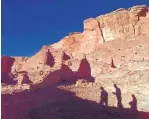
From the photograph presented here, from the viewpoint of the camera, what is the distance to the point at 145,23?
48.2 metres

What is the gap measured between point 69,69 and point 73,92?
7.61m

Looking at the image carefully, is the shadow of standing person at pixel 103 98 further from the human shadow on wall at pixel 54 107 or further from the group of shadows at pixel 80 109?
the human shadow on wall at pixel 54 107

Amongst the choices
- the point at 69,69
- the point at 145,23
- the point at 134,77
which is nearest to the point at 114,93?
the point at 134,77

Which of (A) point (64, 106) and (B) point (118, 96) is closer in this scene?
(A) point (64, 106)

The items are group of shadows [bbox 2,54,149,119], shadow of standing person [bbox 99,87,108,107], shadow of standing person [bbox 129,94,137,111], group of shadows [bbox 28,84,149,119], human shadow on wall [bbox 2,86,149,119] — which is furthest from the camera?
shadow of standing person [bbox 99,87,108,107]

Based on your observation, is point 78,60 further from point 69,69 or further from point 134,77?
point 134,77

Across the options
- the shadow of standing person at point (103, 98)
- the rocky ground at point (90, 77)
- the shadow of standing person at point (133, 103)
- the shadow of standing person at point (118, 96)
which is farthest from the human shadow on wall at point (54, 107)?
the shadow of standing person at point (118, 96)

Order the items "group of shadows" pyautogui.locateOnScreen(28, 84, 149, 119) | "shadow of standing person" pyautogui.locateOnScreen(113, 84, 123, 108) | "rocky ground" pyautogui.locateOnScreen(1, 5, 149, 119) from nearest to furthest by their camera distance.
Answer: "group of shadows" pyautogui.locateOnScreen(28, 84, 149, 119)
"rocky ground" pyautogui.locateOnScreen(1, 5, 149, 119)
"shadow of standing person" pyautogui.locateOnScreen(113, 84, 123, 108)

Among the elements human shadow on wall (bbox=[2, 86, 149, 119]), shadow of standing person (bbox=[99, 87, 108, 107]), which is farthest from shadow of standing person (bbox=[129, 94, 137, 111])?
shadow of standing person (bbox=[99, 87, 108, 107])

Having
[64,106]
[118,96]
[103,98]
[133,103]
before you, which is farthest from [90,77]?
[64,106]

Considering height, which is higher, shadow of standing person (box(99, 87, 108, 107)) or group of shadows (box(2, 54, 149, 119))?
shadow of standing person (box(99, 87, 108, 107))

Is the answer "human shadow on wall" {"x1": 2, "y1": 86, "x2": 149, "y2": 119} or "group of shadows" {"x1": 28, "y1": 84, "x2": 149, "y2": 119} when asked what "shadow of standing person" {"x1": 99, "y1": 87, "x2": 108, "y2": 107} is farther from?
"human shadow on wall" {"x1": 2, "y1": 86, "x2": 149, "y2": 119}

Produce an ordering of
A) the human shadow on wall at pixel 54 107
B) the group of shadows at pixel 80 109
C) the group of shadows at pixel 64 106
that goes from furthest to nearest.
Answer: the group of shadows at pixel 80 109, the group of shadows at pixel 64 106, the human shadow on wall at pixel 54 107

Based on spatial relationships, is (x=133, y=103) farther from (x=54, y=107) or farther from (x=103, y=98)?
(x=54, y=107)
